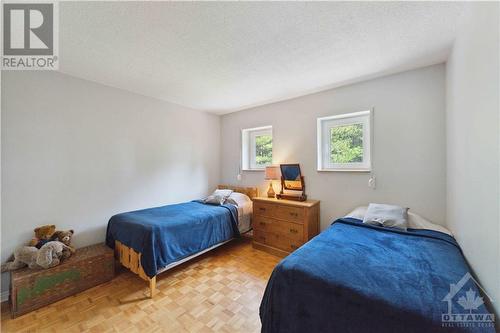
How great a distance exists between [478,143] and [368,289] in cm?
114

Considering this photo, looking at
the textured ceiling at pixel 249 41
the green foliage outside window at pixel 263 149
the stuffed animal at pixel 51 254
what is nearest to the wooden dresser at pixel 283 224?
the green foliage outside window at pixel 263 149

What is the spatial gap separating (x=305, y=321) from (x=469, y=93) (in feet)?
6.20

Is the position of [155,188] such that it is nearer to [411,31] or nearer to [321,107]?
[321,107]

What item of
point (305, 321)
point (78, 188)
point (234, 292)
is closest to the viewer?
point (305, 321)

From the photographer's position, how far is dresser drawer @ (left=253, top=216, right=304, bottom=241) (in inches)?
104

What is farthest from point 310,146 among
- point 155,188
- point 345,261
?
point 155,188

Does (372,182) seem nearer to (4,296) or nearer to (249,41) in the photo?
(249,41)

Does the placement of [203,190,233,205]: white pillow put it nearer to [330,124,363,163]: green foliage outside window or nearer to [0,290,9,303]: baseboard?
[330,124,363,163]: green foliage outside window

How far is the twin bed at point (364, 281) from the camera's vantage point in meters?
0.94

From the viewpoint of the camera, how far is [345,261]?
133 centimetres

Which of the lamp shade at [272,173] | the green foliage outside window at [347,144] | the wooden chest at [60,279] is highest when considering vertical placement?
the green foliage outside window at [347,144]

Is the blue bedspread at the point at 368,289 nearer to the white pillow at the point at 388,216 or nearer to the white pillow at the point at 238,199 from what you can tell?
the white pillow at the point at 388,216

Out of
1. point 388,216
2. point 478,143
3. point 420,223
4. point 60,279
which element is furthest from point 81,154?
point 420,223

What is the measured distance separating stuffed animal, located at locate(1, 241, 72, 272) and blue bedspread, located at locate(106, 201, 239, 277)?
0.55 metres
